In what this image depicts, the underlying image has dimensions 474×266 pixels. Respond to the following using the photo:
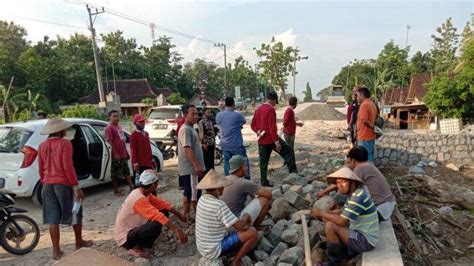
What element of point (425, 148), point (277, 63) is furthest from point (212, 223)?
point (277, 63)

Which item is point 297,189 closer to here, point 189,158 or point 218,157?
point 189,158

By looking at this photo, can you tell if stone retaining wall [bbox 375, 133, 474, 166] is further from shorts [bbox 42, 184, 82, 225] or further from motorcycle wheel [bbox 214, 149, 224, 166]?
shorts [bbox 42, 184, 82, 225]

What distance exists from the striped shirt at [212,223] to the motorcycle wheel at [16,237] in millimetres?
2522

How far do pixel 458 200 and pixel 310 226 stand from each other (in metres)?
4.50

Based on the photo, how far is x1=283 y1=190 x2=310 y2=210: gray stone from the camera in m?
5.42

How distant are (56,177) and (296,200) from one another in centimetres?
325

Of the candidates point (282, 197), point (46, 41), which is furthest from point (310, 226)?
point (46, 41)

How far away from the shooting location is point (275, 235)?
4613 mm

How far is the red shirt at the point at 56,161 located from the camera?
4.36m

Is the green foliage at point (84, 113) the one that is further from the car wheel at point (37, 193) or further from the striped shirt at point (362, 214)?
the striped shirt at point (362, 214)

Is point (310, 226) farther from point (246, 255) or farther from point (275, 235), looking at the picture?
point (246, 255)

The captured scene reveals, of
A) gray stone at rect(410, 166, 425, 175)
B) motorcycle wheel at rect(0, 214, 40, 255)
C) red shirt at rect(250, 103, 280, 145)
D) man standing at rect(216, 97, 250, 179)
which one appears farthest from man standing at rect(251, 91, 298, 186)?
gray stone at rect(410, 166, 425, 175)

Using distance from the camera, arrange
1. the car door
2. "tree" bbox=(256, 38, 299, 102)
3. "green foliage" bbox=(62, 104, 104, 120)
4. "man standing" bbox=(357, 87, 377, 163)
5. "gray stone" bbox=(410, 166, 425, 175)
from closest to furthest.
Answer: "man standing" bbox=(357, 87, 377, 163) → the car door → "gray stone" bbox=(410, 166, 425, 175) → "green foliage" bbox=(62, 104, 104, 120) → "tree" bbox=(256, 38, 299, 102)

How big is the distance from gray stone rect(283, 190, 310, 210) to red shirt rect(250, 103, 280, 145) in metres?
1.30
